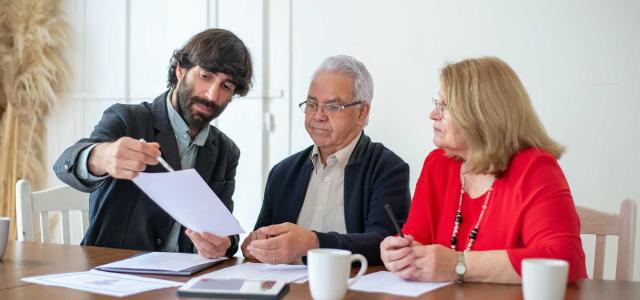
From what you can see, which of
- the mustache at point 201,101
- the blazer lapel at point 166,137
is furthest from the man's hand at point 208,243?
the mustache at point 201,101

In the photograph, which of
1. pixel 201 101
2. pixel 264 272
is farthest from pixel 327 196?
pixel 264 272

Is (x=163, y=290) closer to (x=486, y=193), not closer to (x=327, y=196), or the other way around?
(x=486, y=193)

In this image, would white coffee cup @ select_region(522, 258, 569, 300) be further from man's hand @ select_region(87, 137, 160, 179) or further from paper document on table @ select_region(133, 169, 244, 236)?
man's hand @ select_region(87, 137, 160, 179)

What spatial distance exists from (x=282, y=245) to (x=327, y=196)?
641 millimetres

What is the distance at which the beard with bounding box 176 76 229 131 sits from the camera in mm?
2412

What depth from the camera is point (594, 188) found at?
315 centimetres

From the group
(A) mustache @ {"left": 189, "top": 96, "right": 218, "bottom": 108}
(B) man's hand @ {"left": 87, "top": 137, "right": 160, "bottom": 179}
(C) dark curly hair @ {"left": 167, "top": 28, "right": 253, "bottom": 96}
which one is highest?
(C) dark curly hair @ {"left": 167, "top": 28, "right": 253, "bottom": 96}

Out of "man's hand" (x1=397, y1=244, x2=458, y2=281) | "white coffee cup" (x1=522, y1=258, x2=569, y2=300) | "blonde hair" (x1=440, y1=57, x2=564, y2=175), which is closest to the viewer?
"white coffee cup" (x1=522, y1=258, x2=569, y2=300)

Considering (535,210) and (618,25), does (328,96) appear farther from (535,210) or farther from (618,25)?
(618,25)

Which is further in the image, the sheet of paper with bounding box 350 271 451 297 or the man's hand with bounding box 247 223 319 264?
the man's hand with bounding box 247 223 319 264

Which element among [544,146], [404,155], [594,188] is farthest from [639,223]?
[544,146]

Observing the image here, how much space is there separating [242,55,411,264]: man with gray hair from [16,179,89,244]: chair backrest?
0.65 m

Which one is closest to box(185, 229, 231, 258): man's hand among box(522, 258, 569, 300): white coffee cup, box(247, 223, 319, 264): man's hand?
box(247, 223, 319, 264): man's hand

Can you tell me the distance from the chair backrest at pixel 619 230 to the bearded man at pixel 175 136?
1.02m
